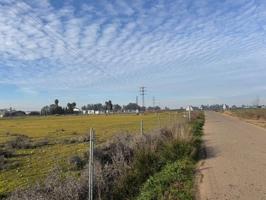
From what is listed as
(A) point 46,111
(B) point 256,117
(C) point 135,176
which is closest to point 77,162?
(C) point 135,176

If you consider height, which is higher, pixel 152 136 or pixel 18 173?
pixel 152 136

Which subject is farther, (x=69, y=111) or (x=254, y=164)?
(x=69, y=111)

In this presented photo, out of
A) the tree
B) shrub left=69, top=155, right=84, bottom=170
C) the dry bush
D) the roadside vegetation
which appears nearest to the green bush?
the roadside vegetation

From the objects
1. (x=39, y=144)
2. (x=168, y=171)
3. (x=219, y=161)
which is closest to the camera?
(x=168, y=171)

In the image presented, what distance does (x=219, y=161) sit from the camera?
48.1 feet

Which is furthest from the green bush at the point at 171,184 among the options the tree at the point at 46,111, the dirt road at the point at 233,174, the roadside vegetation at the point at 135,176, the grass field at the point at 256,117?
the tree at the point at 46,111

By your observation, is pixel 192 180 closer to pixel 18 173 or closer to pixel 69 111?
pixel 18 173

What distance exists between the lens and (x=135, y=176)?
1151 centimetres

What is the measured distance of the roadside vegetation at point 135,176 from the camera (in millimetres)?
8672

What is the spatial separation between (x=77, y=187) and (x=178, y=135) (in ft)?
30.9

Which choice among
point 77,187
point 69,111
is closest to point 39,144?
point 77,187

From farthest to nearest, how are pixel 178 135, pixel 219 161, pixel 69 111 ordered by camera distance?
pixel 69 111
pixel 178 135
pixel 219 161

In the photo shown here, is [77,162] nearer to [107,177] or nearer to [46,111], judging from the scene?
[107,177]

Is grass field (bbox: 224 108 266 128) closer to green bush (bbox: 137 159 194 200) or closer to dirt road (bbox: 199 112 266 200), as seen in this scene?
dirt road (bbox: 199 112 266 200)
